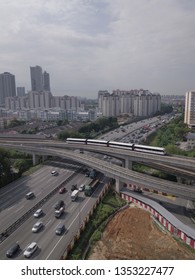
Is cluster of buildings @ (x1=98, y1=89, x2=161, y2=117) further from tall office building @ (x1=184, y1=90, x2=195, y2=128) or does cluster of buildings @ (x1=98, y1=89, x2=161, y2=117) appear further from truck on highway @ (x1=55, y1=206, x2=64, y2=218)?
truck on highway @ (x1=55, y1=206, x2=64, y2=218)

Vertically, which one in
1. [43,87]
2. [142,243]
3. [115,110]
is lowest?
[142,243]

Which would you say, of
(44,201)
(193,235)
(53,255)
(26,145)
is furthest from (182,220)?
(26,145)

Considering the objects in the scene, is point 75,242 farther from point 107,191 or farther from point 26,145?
point 26,145

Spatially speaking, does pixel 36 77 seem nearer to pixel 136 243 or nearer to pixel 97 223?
pixel 97 223

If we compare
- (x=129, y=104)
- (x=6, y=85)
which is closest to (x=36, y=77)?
(x=6, y=85)

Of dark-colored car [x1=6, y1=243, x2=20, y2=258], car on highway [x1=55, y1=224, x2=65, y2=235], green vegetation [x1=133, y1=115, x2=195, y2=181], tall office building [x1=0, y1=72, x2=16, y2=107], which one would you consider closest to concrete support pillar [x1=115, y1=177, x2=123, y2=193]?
green vegetation [x1=133, y1=115, x2=195, y2=181]

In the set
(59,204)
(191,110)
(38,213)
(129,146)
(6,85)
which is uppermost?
(6,85)
